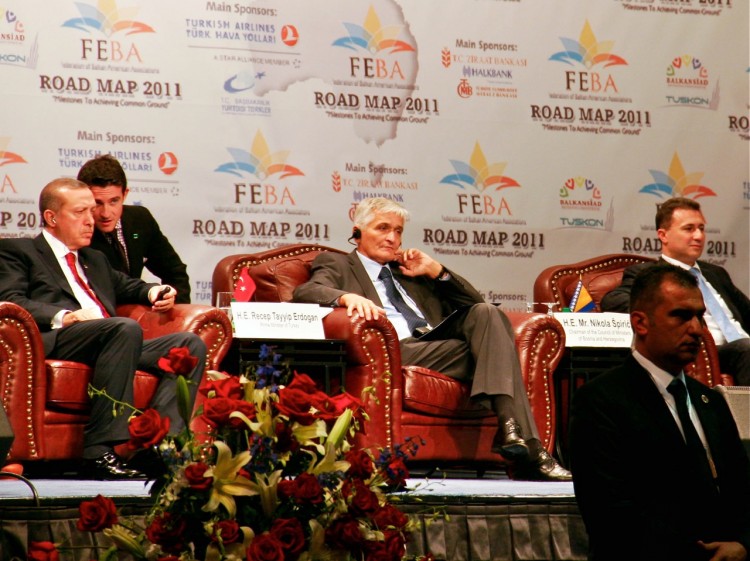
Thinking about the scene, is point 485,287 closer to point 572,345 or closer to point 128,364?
point 572,345

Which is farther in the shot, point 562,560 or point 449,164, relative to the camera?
point 449,164

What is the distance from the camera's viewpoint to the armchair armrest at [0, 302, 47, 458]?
13.8 feet

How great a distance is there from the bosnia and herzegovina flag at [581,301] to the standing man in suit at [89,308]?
1801 mm

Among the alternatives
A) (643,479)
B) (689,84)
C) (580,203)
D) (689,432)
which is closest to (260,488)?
(643,479)

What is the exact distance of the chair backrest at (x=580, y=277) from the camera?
5.85m

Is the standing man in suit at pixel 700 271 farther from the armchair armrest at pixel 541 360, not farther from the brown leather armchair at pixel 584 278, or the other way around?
the armchair armrest at pixel 541 360

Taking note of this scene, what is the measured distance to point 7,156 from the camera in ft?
18.6

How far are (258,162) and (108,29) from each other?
95cm

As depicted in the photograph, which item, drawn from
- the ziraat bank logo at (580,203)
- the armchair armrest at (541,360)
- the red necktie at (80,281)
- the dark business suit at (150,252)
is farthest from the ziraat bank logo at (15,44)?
the ziraat bank logo at (580,203)

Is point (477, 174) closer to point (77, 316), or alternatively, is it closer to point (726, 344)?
point (726, 344)

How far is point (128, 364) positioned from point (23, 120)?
73.6 inches

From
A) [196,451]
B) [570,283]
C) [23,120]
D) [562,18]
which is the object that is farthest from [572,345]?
[196,451]

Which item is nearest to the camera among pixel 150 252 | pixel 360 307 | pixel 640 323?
pixel 640 323

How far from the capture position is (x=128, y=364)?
14.3 feet
